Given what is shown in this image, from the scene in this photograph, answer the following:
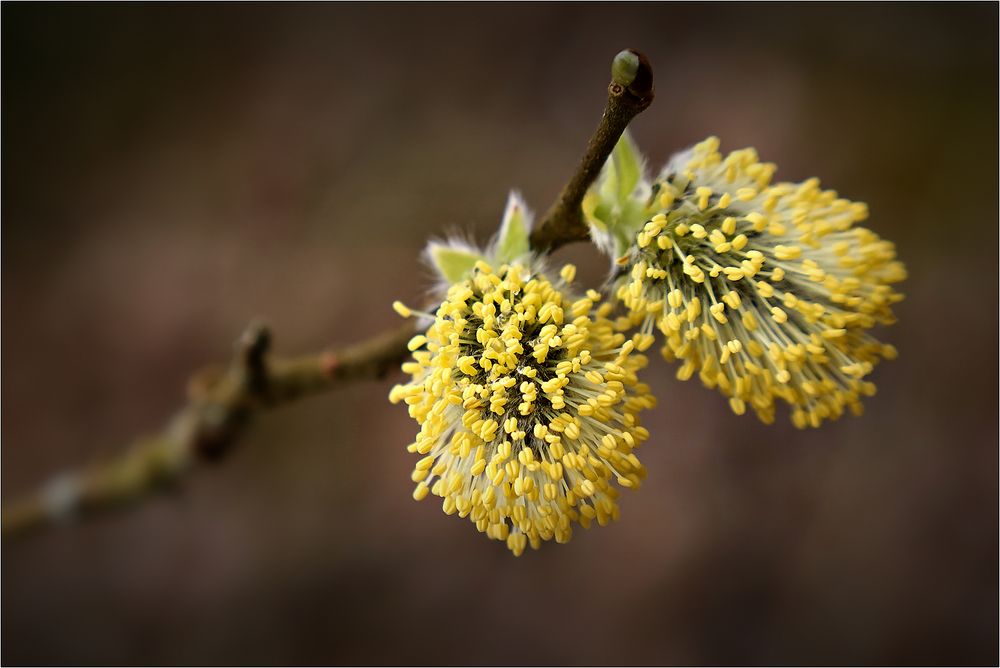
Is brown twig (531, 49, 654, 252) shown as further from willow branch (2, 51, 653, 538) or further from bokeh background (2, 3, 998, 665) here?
bokeh background (2, 3, 998, 665)

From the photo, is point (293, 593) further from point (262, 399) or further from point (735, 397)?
point (735, 397)

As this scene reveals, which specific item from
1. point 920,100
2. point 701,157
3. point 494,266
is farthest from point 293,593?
point 920,100

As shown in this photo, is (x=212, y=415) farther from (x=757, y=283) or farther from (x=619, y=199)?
(x=757, y=283)

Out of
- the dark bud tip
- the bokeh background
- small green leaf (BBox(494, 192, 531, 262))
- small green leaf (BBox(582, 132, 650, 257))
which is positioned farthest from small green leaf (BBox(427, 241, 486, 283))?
the bokeh background

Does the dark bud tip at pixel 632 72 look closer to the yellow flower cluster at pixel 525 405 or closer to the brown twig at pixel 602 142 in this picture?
the brown twig at pixel 602 142

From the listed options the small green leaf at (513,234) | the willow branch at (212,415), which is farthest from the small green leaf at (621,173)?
the willow branch at (212,415)
